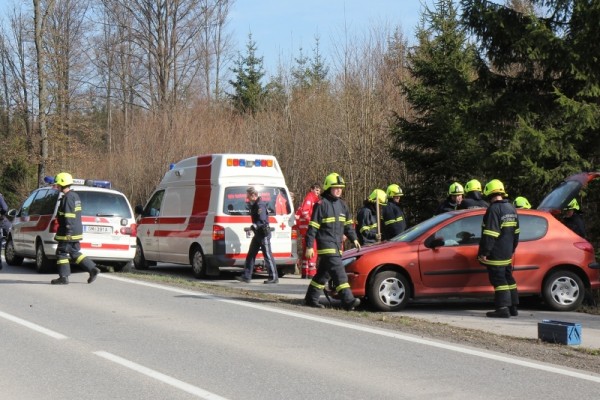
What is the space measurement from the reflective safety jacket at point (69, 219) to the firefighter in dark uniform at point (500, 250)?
711 cm

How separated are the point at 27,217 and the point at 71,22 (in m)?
27.8

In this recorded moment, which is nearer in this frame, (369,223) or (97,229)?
(369,223)

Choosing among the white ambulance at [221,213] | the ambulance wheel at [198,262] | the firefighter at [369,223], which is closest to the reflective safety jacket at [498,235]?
the firefighter at [369,223]

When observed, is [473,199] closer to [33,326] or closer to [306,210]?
[306,210]

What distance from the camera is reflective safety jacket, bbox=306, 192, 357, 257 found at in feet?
36.2

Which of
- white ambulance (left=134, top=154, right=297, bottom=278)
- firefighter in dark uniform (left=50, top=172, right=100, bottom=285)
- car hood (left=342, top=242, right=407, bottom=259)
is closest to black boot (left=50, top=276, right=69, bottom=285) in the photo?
firefighter in dark uniform (left=50, top=172, right=100, bottom=285)

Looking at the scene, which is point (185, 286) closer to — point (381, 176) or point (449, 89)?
point (449, 89)

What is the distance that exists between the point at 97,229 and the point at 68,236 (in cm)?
245

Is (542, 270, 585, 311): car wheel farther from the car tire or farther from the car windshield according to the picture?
the car tire

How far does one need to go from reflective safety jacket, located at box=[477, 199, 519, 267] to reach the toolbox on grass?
176cm

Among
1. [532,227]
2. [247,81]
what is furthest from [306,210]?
[247,81]

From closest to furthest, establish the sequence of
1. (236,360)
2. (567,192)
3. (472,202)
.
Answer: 1. (236,360)
2. (567,192)
3. (472,202)

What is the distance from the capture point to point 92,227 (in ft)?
53.3

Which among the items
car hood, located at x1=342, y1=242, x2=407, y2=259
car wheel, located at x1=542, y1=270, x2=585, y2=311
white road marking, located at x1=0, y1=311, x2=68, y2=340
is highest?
car hood, located at x1=342, y1=242, x2=407, y2=259
